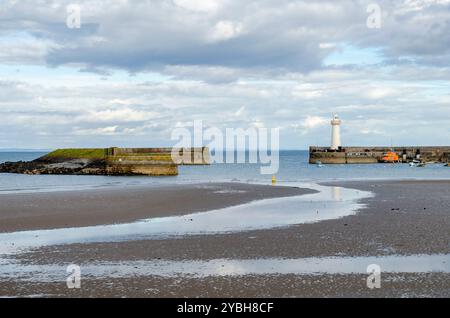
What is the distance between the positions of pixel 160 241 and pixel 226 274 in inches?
209

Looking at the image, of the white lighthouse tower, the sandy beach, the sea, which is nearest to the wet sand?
the sandy beach

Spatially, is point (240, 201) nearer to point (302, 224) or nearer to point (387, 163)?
point (302, 224)

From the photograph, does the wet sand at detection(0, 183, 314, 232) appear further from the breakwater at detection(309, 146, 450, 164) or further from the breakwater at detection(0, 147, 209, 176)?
the breakwater at detection(309, 146, 450, 164)

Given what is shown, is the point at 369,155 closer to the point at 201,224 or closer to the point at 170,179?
the point at 170,179

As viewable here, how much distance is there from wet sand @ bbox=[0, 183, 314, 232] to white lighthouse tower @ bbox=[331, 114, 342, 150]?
67.6 meters

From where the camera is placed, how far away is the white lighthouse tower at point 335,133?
4126 inches

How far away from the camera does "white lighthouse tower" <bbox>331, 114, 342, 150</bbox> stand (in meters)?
105

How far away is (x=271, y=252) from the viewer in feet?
52.7

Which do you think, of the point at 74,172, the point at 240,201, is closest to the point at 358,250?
the point at 240,201

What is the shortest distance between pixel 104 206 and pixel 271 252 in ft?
52.2

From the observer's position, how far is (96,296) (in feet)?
37.6

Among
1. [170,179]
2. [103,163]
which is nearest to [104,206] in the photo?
[170,179]

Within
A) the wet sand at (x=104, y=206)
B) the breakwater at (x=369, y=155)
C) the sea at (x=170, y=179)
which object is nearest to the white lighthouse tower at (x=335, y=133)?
the breakwater at (x=369, y=155)
